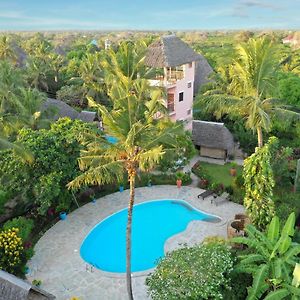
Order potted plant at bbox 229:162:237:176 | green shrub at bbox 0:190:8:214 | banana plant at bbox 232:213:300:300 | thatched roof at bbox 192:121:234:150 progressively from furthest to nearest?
thatched roof at bbox 192:121:234:150 → potted plant at bbox 229:162:237:176 → green shrub at bbox 0:190:8:214 → banana plant at bbox 232:213:300:300

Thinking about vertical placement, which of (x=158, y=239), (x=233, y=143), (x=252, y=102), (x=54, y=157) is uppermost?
(x=252, y=102)

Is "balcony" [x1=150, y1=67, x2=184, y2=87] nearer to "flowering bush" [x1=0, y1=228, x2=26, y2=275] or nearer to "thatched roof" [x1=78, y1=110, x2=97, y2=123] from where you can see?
"thatched roof" [x1=78, y1=110, x2=97, y2=123]

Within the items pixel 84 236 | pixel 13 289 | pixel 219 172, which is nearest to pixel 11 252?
pixel 13 289

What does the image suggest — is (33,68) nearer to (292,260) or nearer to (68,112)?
(68,112)

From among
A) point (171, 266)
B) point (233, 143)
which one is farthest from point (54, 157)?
point (233, 143)

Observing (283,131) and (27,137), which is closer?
(27,137)

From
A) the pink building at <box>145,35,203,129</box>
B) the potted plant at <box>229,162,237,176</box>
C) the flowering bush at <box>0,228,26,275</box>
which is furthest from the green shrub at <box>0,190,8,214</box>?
the potted plant at <box>229,162,237,176</box>
